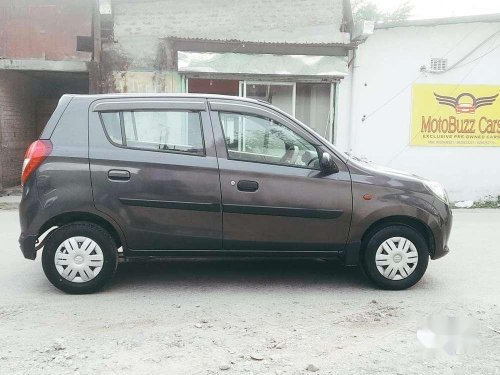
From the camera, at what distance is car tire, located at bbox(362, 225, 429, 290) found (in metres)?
4.83

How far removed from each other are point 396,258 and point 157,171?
2412mm

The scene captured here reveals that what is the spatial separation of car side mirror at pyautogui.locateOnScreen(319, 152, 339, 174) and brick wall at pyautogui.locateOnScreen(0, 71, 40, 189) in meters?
9.41

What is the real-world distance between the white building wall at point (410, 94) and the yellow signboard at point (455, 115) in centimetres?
14

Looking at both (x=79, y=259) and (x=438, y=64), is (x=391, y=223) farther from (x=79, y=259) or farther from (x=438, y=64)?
(x=438, y=64)

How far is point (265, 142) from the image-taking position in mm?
4785

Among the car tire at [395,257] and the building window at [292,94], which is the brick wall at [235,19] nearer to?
the building window at [292,94]

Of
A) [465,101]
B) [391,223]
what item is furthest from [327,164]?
[465,101]

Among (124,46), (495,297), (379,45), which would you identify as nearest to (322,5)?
(379,45)

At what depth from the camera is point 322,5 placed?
1105 centimetres

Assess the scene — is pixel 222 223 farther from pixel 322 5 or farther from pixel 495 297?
pixel 322 5

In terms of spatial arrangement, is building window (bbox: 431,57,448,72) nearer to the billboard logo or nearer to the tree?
the billboard logo

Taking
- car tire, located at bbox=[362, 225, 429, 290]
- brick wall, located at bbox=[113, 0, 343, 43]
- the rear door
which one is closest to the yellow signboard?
brick wall, located at bbox=[113, 0, 343, 43]

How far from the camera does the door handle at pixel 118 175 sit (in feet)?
15.0

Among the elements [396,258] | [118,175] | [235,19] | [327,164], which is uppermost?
[235,19]
